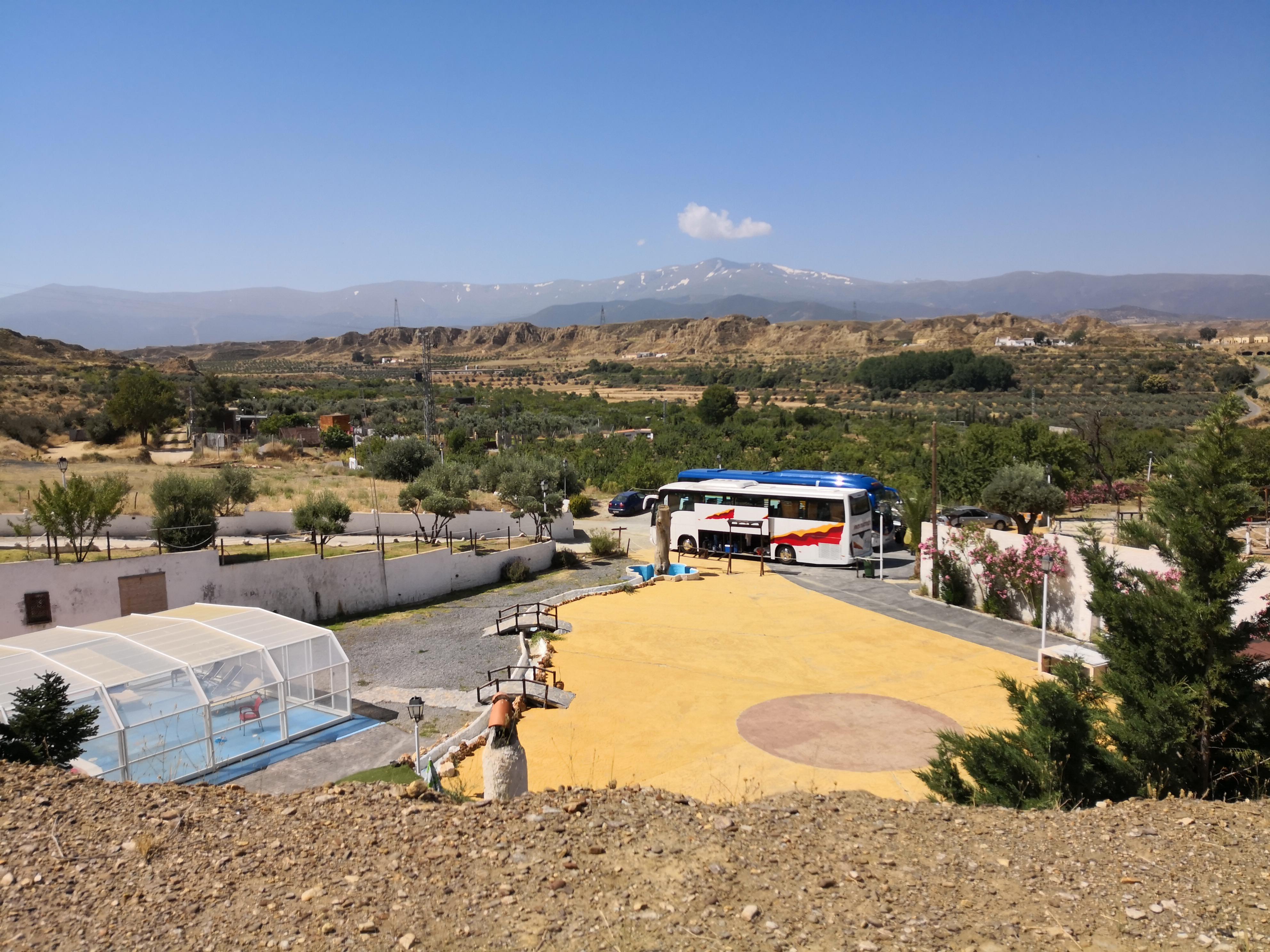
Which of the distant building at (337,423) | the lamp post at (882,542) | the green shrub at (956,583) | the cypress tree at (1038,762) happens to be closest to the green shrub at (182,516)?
the lamp post at (882,542)

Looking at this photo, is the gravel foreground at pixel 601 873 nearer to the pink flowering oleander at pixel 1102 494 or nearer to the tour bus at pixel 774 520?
→ the tour bus at pixel 774 520

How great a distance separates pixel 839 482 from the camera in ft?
85.7

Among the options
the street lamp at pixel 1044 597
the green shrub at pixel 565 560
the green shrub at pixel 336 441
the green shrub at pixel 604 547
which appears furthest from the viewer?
the green shrub at pixel 336 441

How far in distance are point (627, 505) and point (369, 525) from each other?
1349cm

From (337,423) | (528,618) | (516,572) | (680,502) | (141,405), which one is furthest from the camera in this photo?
(337,423)

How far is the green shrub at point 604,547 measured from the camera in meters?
29.5

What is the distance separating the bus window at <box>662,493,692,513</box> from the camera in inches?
1152

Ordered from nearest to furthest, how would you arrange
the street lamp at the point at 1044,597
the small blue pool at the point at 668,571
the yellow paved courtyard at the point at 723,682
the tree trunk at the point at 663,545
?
Answer: the yellow paved courtyard at the point at 723,682 < the street lamp at the point at 1044,597 < the small blue pool at the point at 668,571 < the tree trunk at the point at 663,545

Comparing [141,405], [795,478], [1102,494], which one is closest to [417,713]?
[795,478]

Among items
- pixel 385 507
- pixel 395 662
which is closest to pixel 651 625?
pixel 395 662

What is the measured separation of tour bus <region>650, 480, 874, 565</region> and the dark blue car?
9.09m

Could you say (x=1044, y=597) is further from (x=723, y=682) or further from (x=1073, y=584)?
(x=723, y=682)

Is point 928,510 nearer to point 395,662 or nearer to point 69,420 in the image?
point 395,662

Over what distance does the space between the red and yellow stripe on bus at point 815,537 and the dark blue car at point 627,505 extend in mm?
12976
